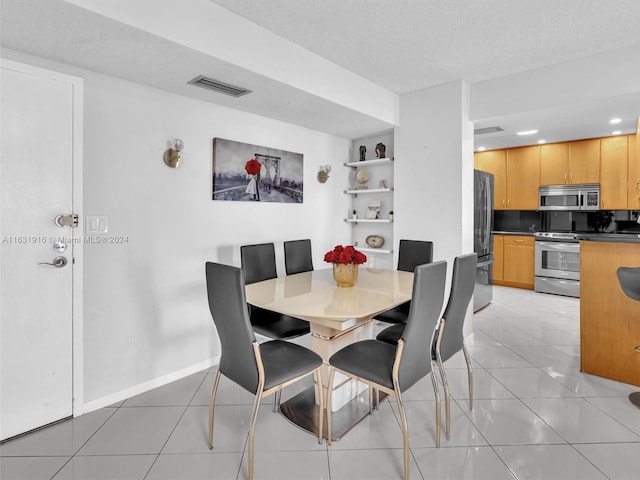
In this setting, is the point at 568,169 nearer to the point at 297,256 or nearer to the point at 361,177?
the point at 361,177

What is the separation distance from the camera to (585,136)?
501cm

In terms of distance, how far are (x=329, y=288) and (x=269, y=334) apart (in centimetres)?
53

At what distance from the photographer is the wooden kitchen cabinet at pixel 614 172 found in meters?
4.97

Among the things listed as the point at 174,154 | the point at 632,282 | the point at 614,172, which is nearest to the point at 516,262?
the point at 614,172

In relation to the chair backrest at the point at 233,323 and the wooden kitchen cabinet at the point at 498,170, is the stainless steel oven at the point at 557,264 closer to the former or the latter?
the wooden kitchen cabinet at the point at 498,170

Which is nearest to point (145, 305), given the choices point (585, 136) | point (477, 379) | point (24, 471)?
point (24, 471)

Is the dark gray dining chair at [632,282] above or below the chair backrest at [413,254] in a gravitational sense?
below

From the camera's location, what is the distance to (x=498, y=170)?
6066 mm

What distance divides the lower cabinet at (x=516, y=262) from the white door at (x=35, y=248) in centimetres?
599

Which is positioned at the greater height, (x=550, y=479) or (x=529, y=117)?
(x=529, y=117)

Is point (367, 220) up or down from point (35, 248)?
up

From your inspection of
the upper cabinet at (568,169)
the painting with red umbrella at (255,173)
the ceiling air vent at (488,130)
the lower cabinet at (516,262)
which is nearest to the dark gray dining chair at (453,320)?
the painting with red umbrella at (255,173)

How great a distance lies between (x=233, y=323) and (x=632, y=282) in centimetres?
251

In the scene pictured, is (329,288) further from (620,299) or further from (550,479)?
(620,299)
